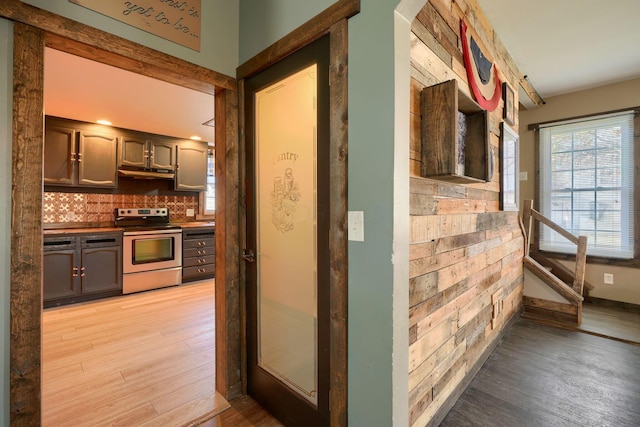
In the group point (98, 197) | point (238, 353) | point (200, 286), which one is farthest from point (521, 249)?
point (98, 197)

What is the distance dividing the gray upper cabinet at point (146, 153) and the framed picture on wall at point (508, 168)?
4.78 metres

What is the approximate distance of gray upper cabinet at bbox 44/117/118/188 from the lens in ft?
12.3

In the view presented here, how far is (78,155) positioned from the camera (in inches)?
155

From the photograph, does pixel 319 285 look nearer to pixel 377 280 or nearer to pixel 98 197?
pixel 377 280

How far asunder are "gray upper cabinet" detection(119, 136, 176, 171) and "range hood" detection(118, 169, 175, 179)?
0.26 feet

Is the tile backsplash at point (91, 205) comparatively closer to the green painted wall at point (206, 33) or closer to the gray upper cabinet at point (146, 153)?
the gray upper cabinet at point (146, 153)

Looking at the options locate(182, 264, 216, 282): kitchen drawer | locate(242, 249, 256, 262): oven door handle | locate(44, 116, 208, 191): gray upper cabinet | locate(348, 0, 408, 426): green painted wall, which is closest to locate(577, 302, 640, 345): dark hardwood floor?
locate(348, 0, 408, 426): green painted wall

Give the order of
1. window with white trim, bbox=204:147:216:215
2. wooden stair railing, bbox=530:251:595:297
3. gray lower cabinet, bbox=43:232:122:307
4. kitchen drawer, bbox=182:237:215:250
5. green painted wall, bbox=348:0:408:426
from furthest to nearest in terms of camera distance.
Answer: window with white trim, bbox=204:147:216:215, kitchen drawer, bbox=182:237:215:250, wooden stair railing, bbox=530:251:595:297, gray lower cabinet, bbox=43:232:122:307, green painted wall, bbox=348:0:408:426

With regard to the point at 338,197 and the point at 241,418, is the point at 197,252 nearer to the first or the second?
the point at 241,418

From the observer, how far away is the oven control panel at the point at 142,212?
14.3 ft

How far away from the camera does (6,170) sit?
1.17 metres

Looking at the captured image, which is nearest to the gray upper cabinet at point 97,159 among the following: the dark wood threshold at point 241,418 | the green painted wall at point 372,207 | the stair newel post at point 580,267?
the dark wood threshold at point 241,418

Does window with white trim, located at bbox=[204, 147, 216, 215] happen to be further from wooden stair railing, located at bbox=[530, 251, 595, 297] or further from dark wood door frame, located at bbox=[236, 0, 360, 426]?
wooden stair railing, located at bbox=[530, 251, 595, 297]

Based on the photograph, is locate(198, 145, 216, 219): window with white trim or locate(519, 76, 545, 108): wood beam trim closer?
locate(519, 76, 545, 108): wood beam trim
